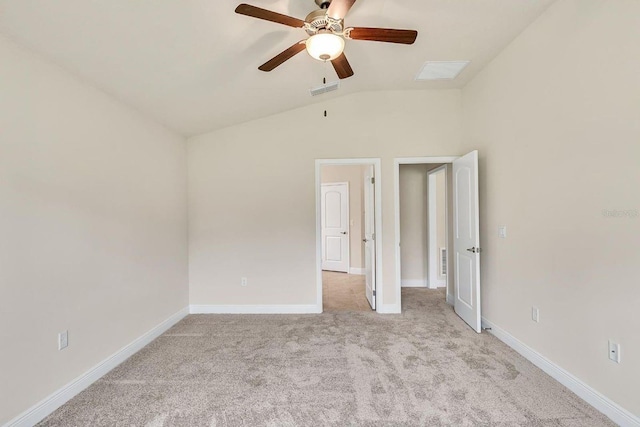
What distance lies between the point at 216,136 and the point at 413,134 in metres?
2.54

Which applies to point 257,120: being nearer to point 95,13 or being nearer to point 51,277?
point 95,13

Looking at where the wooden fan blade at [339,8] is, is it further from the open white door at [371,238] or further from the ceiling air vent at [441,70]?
the open white door at [371,238]

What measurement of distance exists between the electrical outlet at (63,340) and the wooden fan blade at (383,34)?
2.75m

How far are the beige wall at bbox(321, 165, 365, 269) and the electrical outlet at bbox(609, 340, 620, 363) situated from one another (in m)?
4.46

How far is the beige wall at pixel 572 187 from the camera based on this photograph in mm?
1729

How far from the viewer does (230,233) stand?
384 cm

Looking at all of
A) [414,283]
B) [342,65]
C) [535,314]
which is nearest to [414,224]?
[414,283]

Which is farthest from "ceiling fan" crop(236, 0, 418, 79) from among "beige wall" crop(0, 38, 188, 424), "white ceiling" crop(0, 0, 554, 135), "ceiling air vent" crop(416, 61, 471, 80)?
"beige wall" crop(0, 38, 188, 424)

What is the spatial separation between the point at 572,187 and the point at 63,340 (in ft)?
12.2

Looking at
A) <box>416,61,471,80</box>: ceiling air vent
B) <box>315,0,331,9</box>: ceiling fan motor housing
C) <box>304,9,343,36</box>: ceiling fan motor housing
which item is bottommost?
<box>304,9,343,36</box>: ceiling fan motor housing

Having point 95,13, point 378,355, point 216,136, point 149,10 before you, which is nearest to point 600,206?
point 378,355

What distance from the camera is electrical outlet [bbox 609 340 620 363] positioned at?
1.78m

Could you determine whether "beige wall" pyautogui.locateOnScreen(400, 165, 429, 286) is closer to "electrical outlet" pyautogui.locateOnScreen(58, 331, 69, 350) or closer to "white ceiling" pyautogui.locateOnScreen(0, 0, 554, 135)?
"white ceiling" pyautogui.locateOnScreen(0, 0, 554, 135)

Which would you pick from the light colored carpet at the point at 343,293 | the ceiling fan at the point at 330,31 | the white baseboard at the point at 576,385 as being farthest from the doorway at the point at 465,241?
the ceiling fan at the point at 330,31
